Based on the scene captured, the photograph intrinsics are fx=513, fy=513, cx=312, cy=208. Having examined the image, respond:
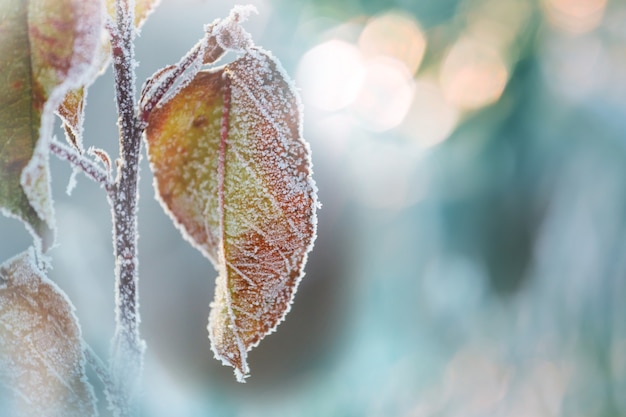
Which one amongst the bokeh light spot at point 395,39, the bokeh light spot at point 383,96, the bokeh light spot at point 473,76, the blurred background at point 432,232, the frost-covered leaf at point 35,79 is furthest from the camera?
the bokeh light spot at point 473,76

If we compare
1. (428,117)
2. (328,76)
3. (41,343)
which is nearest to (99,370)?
(41,343)

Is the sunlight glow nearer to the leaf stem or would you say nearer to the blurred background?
the blurred background

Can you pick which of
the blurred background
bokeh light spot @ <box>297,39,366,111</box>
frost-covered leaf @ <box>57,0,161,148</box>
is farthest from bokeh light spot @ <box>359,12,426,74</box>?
frost-covered leaf @ <box>57,0,161,148</box>

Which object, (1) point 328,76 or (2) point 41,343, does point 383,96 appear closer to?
(1) point 328,76

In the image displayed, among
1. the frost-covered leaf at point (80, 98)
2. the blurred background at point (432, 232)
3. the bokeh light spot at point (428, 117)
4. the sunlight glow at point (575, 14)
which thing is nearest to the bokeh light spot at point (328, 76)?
the blurred background at point (432, 232)

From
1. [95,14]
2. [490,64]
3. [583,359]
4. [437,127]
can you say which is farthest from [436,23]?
[95,14]

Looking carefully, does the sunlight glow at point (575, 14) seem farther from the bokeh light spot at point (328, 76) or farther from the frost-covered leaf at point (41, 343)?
the frost-covered leaf at point (41, 343)
